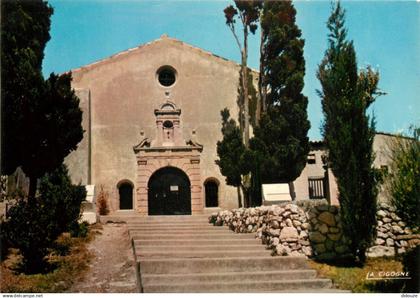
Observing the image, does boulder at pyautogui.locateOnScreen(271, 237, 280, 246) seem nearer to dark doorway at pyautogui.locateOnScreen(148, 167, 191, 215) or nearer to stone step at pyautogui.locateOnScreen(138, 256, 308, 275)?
stone step at pyautogui.locateOnScreen(138, 256, 308, 275)

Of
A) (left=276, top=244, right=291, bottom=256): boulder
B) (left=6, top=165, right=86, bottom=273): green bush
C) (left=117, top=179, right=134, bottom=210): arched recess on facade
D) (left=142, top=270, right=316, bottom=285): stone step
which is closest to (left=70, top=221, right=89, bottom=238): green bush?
(left=6, top=165, right=86, bottom=273): green bush

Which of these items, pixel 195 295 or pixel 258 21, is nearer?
Result: pixel 195 295

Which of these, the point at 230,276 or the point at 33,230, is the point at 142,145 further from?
the point at 230,276

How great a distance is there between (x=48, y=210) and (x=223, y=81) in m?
13.6

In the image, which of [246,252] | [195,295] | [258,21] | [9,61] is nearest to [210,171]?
[258,21]

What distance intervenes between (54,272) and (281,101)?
12.1 m

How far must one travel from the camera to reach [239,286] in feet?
32.9

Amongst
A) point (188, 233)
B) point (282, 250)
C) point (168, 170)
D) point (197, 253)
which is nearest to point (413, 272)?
point (282, 250)

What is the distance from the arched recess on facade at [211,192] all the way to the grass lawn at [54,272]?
10.2m

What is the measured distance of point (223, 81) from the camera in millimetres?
23703

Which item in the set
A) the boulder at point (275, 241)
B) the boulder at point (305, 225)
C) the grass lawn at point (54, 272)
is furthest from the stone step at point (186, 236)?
the boulder at point (305, 225)

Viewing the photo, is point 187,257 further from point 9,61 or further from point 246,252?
point 9,61

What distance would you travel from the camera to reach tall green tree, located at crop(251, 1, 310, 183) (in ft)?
64.0

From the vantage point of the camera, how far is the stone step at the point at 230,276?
33.2 ft
